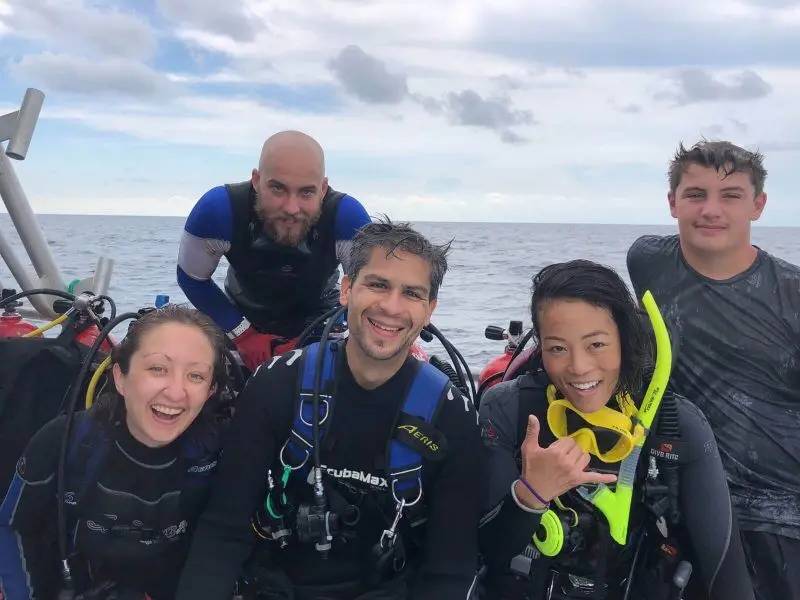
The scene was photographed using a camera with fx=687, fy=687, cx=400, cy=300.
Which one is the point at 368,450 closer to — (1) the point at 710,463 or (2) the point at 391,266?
(2) the point at 391,266

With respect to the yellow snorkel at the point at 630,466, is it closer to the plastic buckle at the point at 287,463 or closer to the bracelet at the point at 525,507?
the bracelet at the point at 525,507

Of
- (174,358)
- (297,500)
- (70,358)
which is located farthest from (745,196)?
(70,358)

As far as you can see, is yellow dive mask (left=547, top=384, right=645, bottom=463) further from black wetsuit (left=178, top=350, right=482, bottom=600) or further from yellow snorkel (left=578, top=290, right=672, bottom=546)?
black wetsuit (left=178, top=350, right=482, bottom=600)

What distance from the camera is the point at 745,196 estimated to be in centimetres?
281

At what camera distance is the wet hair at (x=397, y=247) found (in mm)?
2459

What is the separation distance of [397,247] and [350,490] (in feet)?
2.84

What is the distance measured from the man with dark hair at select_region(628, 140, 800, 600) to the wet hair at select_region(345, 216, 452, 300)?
1051mm

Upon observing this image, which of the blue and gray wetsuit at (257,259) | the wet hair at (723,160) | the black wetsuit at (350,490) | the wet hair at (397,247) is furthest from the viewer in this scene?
the blue and gray wetsuit at (257,259)

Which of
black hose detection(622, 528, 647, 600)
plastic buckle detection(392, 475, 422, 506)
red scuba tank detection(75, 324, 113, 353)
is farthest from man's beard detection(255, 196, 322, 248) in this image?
black hose detection(622, 528, 647, 600)

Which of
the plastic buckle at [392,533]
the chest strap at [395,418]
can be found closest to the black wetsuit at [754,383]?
the chest strap at [395,418]

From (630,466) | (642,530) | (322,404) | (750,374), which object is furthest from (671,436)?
(322,404)

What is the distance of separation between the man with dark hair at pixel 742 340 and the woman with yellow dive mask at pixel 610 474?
0.41m

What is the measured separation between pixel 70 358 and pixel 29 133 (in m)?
2.58

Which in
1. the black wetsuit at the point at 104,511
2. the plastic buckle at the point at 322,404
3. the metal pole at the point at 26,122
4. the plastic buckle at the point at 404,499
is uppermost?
the metal pole at the point at 26,122
